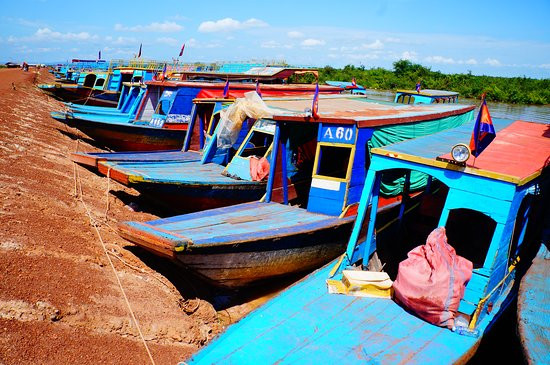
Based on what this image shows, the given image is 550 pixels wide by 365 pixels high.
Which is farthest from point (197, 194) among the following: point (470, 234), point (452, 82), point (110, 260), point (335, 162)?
point (452, 82)

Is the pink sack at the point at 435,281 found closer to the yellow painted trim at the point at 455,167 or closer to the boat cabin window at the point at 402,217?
the yellow painted trim at the point at 455,167

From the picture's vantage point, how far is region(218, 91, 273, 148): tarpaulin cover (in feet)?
30.4

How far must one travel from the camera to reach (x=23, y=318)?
Result: 15.6ft

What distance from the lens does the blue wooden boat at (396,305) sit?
4.39 metres

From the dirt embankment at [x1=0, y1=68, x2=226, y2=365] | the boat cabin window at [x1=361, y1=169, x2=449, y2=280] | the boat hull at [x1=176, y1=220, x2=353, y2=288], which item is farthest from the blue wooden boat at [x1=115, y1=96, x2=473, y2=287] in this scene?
the dirt embankment at [x1=0, y1=68, x2=226, y2=365]

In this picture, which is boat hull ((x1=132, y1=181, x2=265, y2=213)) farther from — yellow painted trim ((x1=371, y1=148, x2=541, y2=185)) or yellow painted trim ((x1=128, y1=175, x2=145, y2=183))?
yellow painted trim ((x1=371, y1=148, x2=541, y2=185))

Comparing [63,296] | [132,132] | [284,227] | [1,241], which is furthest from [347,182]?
[132,132]

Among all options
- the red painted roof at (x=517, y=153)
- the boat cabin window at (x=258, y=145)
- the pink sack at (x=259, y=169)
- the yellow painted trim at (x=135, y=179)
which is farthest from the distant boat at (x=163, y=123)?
the red painted roof at (x=517, y=153)

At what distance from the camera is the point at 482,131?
547 cm

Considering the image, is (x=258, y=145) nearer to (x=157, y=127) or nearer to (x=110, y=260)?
(x=157, y=127)

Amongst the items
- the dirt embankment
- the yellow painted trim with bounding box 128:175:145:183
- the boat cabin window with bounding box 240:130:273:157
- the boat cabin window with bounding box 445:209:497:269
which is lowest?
the dirt embankment

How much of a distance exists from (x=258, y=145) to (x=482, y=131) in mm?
6434

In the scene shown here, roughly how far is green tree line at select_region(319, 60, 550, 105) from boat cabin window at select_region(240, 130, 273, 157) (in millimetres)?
29156

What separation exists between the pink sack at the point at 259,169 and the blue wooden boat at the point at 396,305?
3.16 m
